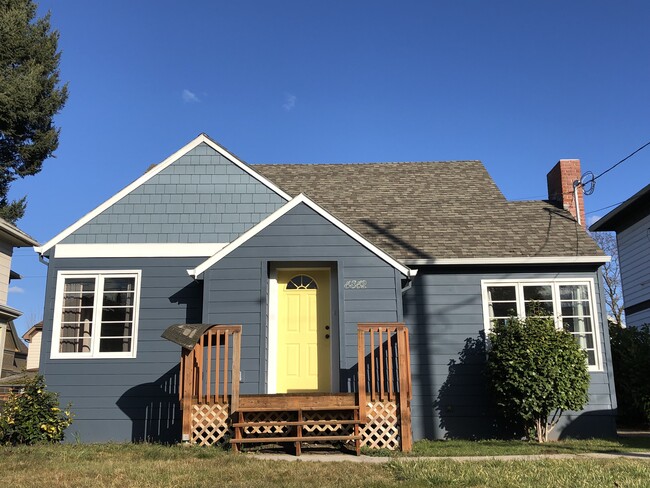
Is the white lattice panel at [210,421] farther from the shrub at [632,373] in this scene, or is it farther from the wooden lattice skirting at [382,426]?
the shrub at [632,373]

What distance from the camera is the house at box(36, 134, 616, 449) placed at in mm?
9375

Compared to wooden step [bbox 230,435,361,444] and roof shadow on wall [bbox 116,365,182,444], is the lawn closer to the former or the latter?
wooden step [bbox 230,435,361,444]

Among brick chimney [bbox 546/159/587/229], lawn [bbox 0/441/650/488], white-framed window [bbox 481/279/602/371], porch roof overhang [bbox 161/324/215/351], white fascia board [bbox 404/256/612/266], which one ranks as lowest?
lawn [bbox 0/441/650/488]

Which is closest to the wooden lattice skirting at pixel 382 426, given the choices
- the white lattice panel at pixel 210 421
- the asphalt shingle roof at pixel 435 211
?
the white lattice panel at pixel 210 421

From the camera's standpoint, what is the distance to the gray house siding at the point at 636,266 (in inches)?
598

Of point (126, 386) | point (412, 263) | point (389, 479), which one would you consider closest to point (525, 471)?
point (389, 479)

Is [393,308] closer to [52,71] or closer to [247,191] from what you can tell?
[247,191]

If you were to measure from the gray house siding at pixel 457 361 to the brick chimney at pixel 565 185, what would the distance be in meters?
2.48

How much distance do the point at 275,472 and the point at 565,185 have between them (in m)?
9.63

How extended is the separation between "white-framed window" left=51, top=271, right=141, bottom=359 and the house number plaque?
381cm

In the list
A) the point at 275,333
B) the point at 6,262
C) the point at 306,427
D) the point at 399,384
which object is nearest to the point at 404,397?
the point at 399,384

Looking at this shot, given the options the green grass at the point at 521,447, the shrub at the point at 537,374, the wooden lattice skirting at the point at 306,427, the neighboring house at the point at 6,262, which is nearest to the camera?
the green grass at the point at 521,447

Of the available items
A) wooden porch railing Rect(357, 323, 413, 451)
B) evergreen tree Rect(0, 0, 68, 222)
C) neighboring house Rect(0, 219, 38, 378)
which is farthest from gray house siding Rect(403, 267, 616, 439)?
evergreen tree Rect(0, 0, 68, 222)

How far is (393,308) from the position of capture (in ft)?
30.6
